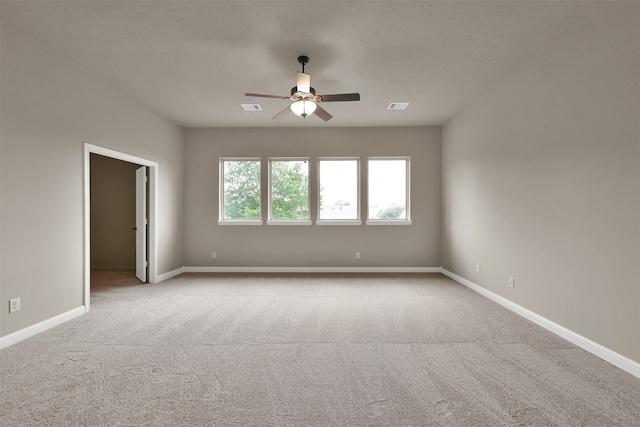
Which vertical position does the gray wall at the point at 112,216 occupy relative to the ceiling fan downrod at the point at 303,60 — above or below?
below

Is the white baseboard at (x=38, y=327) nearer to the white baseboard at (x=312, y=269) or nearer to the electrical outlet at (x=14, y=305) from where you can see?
the electrical outlet at (x=14, y=305)

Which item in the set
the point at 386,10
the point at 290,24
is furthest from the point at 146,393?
the point at 386,10

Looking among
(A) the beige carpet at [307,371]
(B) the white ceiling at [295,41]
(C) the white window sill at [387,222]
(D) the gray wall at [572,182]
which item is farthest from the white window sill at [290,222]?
(D) the gray wall at [572,182]

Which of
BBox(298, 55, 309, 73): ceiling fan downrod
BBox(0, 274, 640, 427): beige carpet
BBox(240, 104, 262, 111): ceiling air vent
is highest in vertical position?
BBox(240, 104, 262, 111): ceiling air vent

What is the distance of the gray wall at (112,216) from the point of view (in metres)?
6.51

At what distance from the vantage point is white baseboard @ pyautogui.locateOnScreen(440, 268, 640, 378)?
2373 millimetres

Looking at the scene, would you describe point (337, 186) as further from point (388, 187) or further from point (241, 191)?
point (241, 191)

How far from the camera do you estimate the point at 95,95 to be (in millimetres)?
3875

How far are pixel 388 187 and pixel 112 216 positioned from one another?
5.76 m

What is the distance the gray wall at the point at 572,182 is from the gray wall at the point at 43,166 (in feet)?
16.7

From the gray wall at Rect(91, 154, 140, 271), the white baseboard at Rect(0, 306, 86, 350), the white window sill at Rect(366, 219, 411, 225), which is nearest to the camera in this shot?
the white baseboard at Rect(0, 306, 86, 350)

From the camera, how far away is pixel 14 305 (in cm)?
288

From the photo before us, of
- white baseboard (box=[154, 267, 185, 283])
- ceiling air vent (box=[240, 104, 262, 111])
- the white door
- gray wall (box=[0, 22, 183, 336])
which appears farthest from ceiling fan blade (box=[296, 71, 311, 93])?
white baseboard (box=[154, 267, 185, 283])

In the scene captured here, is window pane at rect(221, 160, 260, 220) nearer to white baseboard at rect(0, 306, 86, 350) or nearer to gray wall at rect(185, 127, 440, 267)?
gray wall at rect(185, 127, 440, 267)
